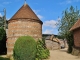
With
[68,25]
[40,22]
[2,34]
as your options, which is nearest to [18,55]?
[40,22]

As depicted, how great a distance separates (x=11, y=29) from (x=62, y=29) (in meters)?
20.0

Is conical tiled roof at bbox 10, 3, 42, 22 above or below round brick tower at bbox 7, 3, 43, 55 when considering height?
above

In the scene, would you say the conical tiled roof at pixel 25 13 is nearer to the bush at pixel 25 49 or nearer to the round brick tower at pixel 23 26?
the round brick tower at pixel 23 26

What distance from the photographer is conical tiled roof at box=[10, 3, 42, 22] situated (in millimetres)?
27219

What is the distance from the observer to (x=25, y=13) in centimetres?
2791

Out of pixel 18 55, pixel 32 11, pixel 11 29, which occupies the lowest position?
pixel 18 55

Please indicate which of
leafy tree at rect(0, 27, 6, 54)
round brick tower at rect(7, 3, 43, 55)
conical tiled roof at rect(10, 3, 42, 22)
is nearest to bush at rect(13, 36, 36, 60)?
round brick tower at rect(7, 3, 43, 55)

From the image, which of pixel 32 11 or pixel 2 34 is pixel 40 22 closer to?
pixel 32 11

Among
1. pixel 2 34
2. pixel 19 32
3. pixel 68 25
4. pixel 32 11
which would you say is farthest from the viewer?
pixel 68 25

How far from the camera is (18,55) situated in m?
16.8

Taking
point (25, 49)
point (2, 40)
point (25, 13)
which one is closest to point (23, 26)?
point (25, 13)

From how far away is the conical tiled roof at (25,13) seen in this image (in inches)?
1072

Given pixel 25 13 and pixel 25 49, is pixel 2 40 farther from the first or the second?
pixel 25 49

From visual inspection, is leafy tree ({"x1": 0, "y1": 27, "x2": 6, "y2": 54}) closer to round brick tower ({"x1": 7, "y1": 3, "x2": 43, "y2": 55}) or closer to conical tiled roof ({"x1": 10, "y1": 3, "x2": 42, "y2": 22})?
round brick tower ({"x1": 7, "y1": 3, "x2": 43, "y2": 55})
